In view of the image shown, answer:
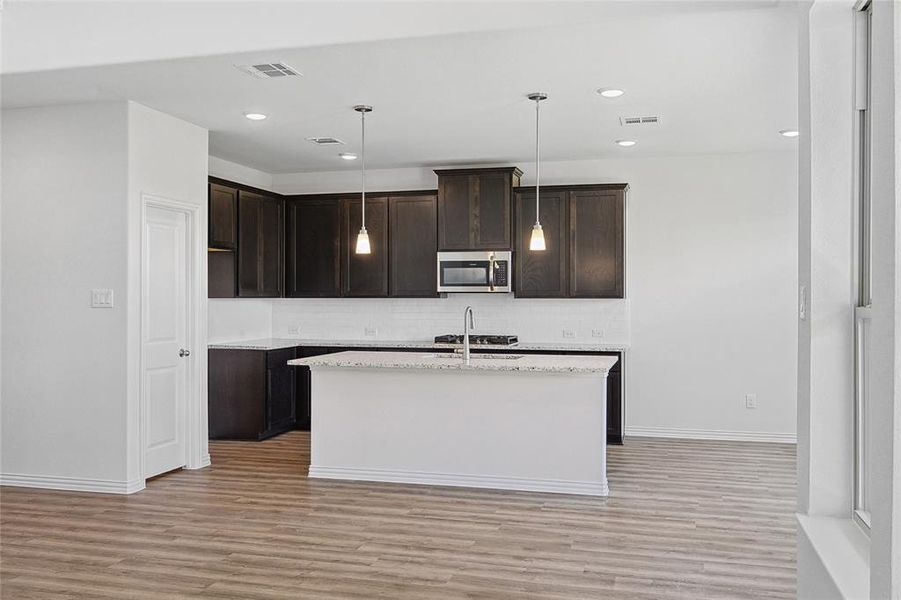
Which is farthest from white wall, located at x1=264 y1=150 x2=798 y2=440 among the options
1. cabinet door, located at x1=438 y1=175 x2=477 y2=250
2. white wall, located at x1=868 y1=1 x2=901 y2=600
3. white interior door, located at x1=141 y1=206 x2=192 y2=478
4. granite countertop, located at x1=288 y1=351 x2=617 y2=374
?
white wall, located at x1=868 y1=1 x2=901 y2=600

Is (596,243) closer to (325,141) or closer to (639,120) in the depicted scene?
(639,120)

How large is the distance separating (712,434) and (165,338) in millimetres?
4850

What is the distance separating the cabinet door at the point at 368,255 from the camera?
26.5ft

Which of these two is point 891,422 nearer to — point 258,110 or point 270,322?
Result: point 258,110

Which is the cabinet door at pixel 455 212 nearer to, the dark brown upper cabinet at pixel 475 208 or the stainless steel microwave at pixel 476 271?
the dark brown upper cabinet at pixel 475 208

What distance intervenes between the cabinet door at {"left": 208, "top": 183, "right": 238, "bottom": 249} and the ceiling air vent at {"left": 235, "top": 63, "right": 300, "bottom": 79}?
2.31 meters

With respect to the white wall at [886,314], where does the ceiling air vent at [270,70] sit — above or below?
above

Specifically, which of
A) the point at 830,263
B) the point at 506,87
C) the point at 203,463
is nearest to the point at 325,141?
the point at 506,87

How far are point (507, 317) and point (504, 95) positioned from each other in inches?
124

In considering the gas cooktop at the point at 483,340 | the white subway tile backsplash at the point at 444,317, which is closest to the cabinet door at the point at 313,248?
the white subway tile backsplash at the point at 444,317

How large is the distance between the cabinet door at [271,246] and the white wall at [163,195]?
1.62 m

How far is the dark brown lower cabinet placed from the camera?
23.9ft

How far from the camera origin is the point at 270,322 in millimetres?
8703

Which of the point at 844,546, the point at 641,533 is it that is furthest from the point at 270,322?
the point at 844,546
